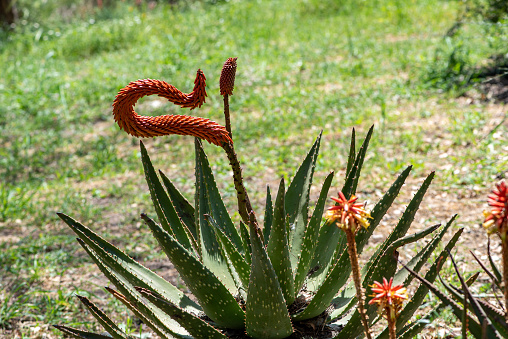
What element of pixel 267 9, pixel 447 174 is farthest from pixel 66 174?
pixel 267 9

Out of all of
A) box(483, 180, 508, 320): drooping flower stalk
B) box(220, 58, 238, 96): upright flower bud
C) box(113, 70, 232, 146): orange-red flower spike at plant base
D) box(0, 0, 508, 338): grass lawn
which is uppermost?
box(220, 58, 238, 96): upright flower bud

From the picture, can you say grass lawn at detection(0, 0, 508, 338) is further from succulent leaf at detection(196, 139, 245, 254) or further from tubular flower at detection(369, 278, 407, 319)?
tubular flower at detection(369, 278, 407, 319)

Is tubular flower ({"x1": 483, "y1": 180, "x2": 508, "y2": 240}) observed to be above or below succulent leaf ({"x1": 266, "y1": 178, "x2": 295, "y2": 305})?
above

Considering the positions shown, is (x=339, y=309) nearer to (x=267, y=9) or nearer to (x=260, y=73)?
(x=260, y=73)

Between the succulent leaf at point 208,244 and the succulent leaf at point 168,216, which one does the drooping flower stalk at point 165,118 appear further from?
the succulent leaf at point 168,216

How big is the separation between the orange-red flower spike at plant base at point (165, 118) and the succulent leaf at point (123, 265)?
0.45m

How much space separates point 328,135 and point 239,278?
11.3 ft

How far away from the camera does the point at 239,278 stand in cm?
216

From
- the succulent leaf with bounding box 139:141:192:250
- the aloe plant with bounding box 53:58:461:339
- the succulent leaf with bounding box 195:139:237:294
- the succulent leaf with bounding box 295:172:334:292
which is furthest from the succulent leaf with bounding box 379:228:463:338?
the succulent leaf with bounding box 139:141:192:250

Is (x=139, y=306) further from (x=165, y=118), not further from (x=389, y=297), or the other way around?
(x=389, y=297)

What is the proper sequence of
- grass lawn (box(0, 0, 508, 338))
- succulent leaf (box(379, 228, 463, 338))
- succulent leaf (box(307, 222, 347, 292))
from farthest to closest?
grass lawn (box(0, 0, 508, 338)) < succulent leaf (box(307, 222, 347, 292)) < succulent leaf (box(379, 228, 463, 338))

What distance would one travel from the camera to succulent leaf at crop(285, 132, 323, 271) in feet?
7.70

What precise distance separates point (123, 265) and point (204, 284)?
0.37 meters

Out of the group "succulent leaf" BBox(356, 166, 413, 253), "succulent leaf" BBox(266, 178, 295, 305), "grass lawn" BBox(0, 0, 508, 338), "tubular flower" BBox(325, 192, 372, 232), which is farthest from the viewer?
"grass lawn" BBox(0, 0, 508, 338)
